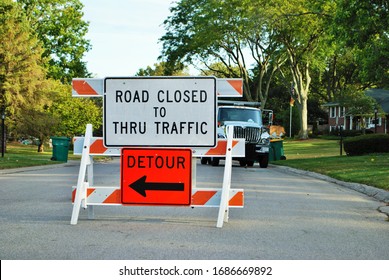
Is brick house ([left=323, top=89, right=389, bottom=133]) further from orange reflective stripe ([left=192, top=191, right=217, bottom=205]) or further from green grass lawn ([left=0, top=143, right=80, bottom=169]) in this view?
orange reflective stripe ([left=192, top=191, right=217, bottom=205])

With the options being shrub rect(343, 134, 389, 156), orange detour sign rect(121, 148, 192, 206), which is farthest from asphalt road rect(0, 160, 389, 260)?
shrub rect(343, 134, 389, 156)

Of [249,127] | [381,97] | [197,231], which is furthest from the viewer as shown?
[381,97]

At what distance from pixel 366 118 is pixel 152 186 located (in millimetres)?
69118

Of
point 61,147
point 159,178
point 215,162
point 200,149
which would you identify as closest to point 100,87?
point 159,178

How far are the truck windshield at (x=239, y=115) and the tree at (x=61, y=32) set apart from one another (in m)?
33.5

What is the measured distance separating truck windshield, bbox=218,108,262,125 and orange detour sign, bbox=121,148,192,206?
19.8 metres

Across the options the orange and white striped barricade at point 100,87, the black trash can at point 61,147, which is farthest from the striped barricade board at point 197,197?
the black trash can at point 61,147

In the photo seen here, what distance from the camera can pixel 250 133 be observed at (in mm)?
29062

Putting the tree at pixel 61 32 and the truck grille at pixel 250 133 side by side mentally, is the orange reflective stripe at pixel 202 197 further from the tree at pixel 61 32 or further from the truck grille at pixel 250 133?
the tree at pixel 61 32

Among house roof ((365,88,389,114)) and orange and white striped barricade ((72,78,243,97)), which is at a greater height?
house roof ((365,88,389,114))

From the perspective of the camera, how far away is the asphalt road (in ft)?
23.4

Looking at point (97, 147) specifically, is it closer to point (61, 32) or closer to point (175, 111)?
point (175, 111)

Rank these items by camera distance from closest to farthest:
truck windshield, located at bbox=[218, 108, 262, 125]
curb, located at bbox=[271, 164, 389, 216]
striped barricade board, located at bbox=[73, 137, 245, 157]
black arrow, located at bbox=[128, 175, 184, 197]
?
black arrow, located at bbox=[128, 175, 184, 197]
striped barricade board, located at bbox=[73, 137, 245, 157]
curb, located at bbox=[271, 164, 389, 216]
truck windshield, located at bbox=[218, 108, 262, 125]

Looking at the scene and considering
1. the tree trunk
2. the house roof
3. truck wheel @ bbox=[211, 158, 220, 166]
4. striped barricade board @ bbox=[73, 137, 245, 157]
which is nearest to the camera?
striped barricade board @ bbox=[73, 137, 245, 157]
